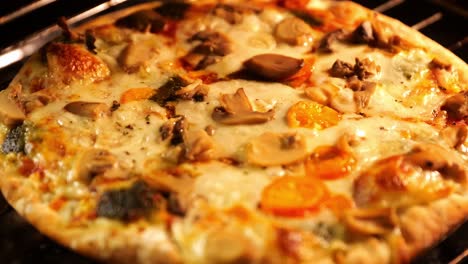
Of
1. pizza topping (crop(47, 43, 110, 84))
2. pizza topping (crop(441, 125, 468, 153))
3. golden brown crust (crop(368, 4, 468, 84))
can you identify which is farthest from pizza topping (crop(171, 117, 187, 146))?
golden brown crust (crop(368, 4, 468, 84))

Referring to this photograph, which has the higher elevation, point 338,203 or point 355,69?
point 355,69

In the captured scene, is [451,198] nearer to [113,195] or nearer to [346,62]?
[346,62]

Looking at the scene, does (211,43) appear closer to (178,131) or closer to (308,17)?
(308,17)

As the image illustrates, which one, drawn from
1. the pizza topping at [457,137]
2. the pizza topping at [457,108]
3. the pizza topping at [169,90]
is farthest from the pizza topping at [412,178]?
the pizza topping at [169,90]

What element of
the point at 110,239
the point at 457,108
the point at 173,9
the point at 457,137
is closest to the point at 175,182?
the point at 110,239

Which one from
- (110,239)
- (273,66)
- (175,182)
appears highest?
(273,66)

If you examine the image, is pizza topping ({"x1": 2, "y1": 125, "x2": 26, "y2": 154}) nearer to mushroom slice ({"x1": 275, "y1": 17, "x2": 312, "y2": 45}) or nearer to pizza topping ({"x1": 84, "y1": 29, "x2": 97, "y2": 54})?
pizza topping ({"x1": 84, "y1": 29, "x2": 97, "y2": 54})

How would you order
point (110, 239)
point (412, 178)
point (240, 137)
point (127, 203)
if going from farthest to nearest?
1. point (240, 137)
2. point (412, 178)
3. point (127, 203)
4. point (110, 239)
